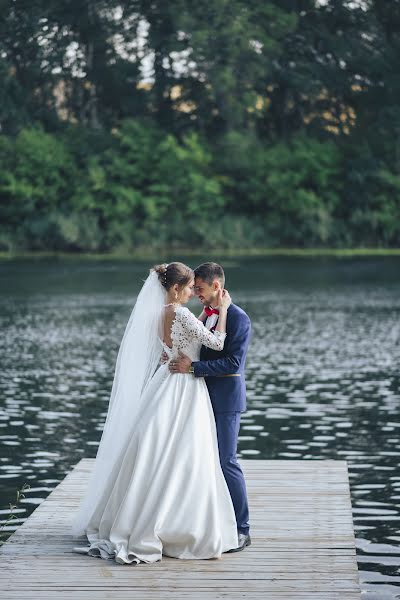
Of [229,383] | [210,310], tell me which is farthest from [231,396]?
[210,310]

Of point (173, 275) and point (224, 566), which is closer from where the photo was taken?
point (224, 566)

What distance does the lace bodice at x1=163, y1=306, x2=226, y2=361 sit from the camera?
7.93 m

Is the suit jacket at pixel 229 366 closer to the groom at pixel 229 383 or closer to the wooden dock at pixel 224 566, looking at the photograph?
the groom at pixel 229 383

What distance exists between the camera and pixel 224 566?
7.67 m

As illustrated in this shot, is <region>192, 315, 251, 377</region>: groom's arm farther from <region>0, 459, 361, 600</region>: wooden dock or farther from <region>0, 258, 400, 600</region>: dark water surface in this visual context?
<region>0, 258, 400, 600</region>: dark water surface

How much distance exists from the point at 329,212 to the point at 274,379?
Answer: 2297 inches

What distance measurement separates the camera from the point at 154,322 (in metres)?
8.12

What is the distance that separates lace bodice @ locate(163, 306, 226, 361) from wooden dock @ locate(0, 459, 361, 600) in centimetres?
122

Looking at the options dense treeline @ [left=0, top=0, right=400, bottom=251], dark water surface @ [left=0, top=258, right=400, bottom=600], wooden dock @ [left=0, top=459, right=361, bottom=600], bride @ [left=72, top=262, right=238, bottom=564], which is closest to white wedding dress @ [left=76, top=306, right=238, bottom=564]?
bride @ [left=72, top=262, right=238, bottom=564]

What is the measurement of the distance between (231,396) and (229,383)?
0.27 feet

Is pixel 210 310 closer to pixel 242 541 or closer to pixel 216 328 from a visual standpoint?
pixel 216 328

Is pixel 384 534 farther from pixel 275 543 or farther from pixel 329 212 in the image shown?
pixel 329 212

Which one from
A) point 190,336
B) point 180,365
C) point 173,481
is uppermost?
point 190,336

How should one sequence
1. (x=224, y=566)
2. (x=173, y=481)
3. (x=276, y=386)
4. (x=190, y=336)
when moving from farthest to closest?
(x=276, y=386), (x=190, y=336), (x=173, y=481), (x=224, y=566)
